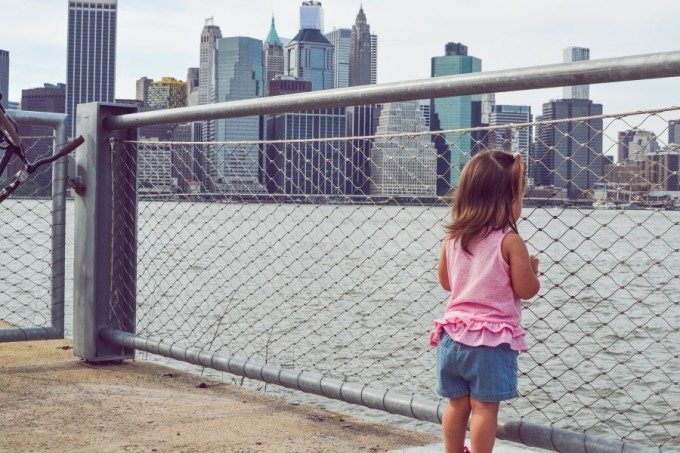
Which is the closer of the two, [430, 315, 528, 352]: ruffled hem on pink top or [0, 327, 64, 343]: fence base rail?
[430, 315, 528, 352]: ruffled hem on pink top

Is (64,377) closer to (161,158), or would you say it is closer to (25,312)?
(161,158)

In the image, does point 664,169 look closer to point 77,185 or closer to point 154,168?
point 77,185

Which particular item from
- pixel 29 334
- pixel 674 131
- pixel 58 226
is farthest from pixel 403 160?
pixel 29 334

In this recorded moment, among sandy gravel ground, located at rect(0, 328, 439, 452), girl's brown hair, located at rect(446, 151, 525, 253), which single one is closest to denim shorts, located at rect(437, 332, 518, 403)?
girl's brown hair, located at rect(446, 151, 525, 253)

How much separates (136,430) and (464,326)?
4.86ft

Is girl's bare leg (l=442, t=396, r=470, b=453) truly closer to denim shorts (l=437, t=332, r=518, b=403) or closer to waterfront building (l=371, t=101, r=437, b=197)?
denim shorts (l=437, t=332, r=518, b=403)

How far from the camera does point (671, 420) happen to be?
742 centimetres

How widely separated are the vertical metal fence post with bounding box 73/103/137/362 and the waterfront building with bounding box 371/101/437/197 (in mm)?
1441

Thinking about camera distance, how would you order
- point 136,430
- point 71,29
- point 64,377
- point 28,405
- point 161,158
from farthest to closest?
point 71,29 < point 161,158 < point 64,377 < point 28,405 < point 136,430

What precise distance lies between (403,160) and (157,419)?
1601mm

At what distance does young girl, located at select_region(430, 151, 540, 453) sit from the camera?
122 inches

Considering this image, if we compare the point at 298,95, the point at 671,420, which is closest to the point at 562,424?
the point at 671,420

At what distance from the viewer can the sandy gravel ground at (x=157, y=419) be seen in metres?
3.74

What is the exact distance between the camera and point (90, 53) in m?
156
